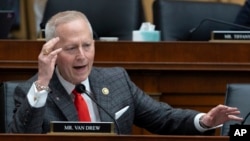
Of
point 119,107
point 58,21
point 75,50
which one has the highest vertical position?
point 58,21

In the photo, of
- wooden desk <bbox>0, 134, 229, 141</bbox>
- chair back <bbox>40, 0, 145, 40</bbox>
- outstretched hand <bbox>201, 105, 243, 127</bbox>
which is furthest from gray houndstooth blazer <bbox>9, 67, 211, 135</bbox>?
chair back <bbox>40, 0, 145, 40</bbox>

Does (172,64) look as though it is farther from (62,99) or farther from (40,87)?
(40,87)

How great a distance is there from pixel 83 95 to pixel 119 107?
6.4 inches

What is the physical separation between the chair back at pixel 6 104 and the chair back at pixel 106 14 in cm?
160

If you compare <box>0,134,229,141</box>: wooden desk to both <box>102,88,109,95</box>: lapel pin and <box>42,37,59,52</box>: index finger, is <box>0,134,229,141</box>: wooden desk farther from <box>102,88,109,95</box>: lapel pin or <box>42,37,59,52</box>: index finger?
<box>102,88,109,95</box>: lapel pin

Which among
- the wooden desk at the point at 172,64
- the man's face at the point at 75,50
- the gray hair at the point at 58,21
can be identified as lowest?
the wooden desk at the point at 172,64

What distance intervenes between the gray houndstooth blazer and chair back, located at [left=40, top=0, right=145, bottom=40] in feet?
5.16

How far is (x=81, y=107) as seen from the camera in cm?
311

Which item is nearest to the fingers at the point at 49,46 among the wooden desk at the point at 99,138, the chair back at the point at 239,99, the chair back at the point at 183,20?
the wooden desk at the point at 99,138

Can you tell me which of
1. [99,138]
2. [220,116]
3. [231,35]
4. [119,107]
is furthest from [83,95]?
[231,35]

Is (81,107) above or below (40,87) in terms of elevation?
below

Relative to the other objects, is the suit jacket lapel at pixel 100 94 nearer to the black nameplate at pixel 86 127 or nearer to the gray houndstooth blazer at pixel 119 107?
the gray houndstooth blazer at pixel 119 107

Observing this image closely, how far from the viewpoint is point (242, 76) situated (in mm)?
3855

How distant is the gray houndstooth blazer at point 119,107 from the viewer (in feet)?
10.0
